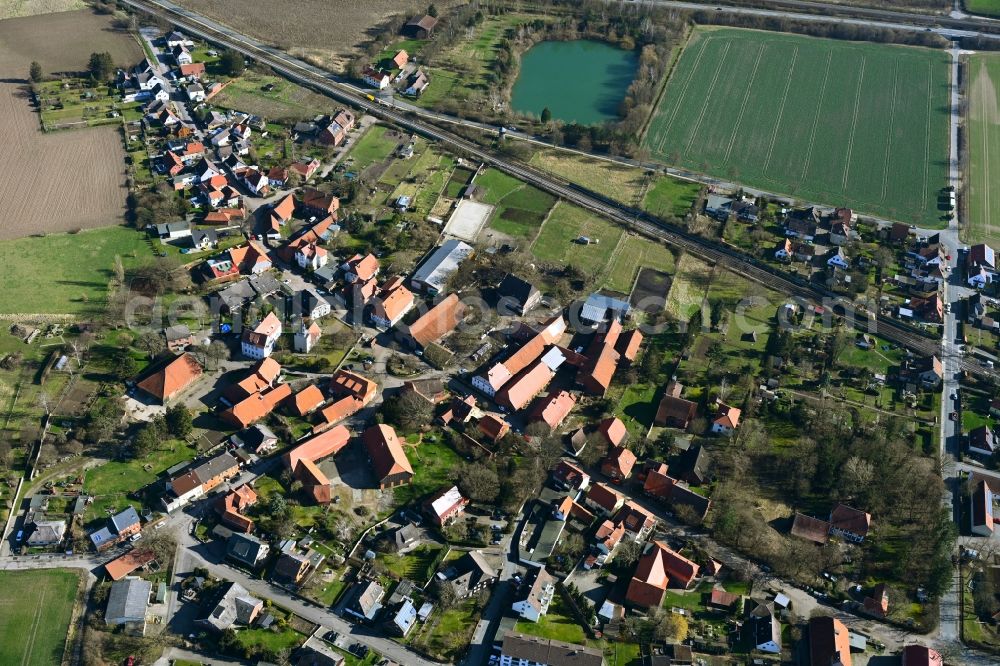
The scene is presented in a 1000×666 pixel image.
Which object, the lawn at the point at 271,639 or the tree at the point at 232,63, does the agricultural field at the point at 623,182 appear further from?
the lawn at the point at 271,639

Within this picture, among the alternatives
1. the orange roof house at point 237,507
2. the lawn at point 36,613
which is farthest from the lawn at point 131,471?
the lawn at point 36,613

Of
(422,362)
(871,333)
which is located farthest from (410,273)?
(871,333)

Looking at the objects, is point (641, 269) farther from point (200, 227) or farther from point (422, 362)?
point (200, 227)

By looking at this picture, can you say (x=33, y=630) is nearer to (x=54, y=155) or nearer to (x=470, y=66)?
(x=54, y=155)

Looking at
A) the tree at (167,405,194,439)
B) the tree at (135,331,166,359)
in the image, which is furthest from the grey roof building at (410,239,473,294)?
the tree at (167,405,194,439)

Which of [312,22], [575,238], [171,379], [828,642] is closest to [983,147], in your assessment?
[575,238]

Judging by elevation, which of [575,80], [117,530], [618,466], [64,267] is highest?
[575,80]
